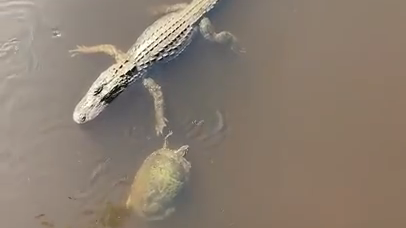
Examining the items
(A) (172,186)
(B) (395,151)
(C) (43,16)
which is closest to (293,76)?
(B) (395,151)

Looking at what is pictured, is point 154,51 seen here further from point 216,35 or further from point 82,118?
point 82,118

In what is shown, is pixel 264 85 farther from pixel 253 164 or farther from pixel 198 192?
pixel 198 192

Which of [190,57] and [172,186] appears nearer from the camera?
[172,186]

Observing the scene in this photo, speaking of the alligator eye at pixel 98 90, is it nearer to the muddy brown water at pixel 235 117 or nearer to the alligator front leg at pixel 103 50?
the muddy brown water at pixel 235 117

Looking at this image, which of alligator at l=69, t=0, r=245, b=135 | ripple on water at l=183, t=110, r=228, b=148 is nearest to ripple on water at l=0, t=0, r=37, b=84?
alligator at l=69, t=0, r=245, b=135

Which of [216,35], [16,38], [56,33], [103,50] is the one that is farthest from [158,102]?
[16,38]

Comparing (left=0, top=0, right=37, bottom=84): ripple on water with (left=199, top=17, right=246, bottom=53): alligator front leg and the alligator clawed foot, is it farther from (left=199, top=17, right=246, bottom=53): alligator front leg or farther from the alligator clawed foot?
(left=199, top=17, right=246, bottom=53): alligator front leg
